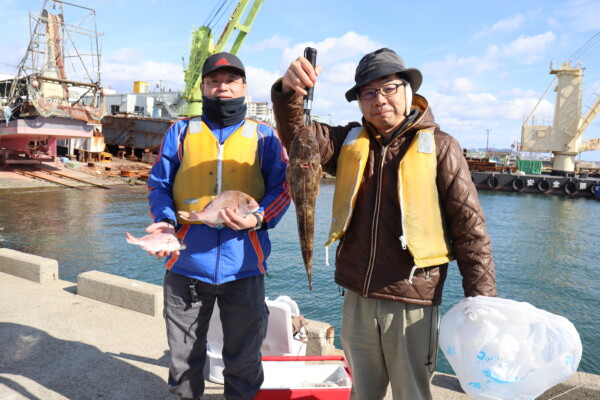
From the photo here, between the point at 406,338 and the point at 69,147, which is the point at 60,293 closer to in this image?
the point at 406,338

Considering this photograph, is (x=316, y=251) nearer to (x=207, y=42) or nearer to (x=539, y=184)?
(x=207, y=42)

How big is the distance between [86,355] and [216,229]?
275 cm

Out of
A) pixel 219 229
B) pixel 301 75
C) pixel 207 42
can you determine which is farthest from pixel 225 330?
pixel 207 42

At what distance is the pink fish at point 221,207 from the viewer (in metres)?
2.90

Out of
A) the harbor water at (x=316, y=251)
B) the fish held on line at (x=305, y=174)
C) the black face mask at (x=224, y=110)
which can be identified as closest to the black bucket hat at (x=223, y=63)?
the black face mask at (x=224, y=110)

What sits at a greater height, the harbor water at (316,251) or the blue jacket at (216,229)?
the blue jacket at (216,229)

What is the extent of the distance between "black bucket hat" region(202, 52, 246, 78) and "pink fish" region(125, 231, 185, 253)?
A: 4.35 ft

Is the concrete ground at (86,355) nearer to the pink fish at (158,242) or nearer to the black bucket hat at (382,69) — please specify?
the pink fish at (158,242)

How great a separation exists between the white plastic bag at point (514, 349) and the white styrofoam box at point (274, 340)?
79.1 inches

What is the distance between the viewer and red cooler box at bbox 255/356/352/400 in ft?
11.4

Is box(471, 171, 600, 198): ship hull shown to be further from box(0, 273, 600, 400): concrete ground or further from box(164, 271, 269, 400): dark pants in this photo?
box(164, 271, 269, 400): dark pants

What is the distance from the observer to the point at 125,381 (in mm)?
4098

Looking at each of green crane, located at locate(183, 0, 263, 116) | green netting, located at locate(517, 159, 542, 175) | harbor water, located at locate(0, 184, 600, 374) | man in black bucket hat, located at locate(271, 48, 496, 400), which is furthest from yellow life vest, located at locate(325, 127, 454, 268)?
green netting, located at locate(517, 159, 542, 175)

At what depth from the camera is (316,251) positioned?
619 inches
